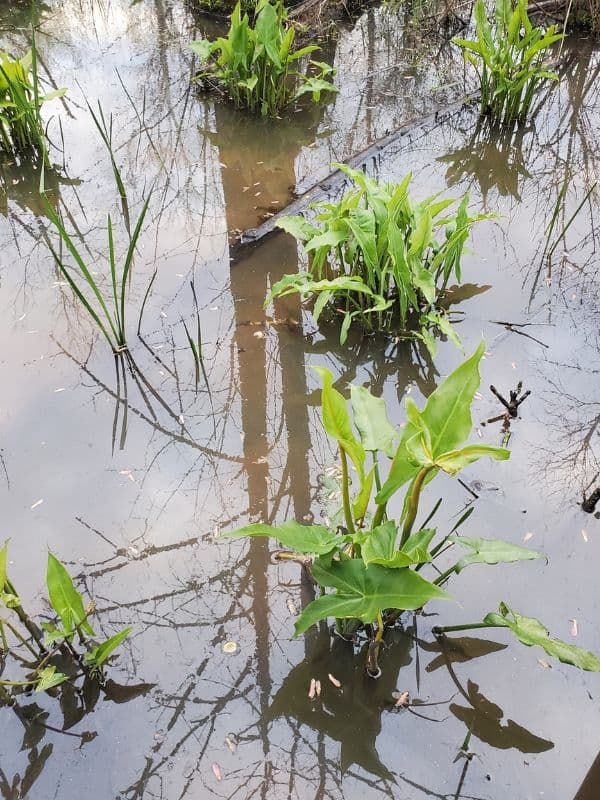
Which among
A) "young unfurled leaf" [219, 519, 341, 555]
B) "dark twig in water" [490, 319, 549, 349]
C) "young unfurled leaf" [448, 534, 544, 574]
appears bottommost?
"dark twig in water" [490, 319, 549, 349]

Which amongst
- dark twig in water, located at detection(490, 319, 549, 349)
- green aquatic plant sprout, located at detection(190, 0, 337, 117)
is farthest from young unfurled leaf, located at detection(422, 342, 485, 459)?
green aquatic plant sprout, located at detection(190, 0, 337, 117)

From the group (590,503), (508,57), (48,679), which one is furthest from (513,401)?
(508,57)

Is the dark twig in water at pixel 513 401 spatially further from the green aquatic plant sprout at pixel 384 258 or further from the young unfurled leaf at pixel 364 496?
the young unfurled leaf at pixel 364 496

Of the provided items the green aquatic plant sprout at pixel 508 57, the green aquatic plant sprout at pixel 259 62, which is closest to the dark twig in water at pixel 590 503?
the green aquatic plant sprout at pixel 508 57

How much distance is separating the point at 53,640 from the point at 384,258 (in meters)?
2.02

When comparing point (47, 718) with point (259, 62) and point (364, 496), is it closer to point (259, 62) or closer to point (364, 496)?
point (364, 496)

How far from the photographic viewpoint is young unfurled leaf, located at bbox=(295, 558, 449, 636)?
1470mm

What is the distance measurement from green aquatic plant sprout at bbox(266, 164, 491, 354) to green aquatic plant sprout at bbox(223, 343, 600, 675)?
1.11 m

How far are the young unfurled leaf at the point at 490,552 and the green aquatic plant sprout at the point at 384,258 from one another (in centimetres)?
109

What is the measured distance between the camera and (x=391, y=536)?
1581 mm

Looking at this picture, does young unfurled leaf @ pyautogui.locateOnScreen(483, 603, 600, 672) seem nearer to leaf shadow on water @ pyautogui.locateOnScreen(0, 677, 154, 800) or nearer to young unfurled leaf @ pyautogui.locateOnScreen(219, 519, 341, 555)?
young unfurled leaf @ pyautogui.locateOnScreen(219, 519, 341, 555)

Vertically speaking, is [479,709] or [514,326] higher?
[514,326]

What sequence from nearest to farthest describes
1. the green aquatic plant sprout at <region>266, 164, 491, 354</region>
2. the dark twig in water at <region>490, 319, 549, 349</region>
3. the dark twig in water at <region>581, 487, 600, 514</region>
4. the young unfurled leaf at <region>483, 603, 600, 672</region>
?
the young unfurled leaf at <region>483, 603, 600, 672</region> → the dark twig in water at <region>581, 487, 600, 514</region> → the green aquatic plant sprout at <region>266, 164, 491, 354</region> → the dark twig in water at <region>490, 319, 549, 349</region>

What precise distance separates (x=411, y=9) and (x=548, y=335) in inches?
219
